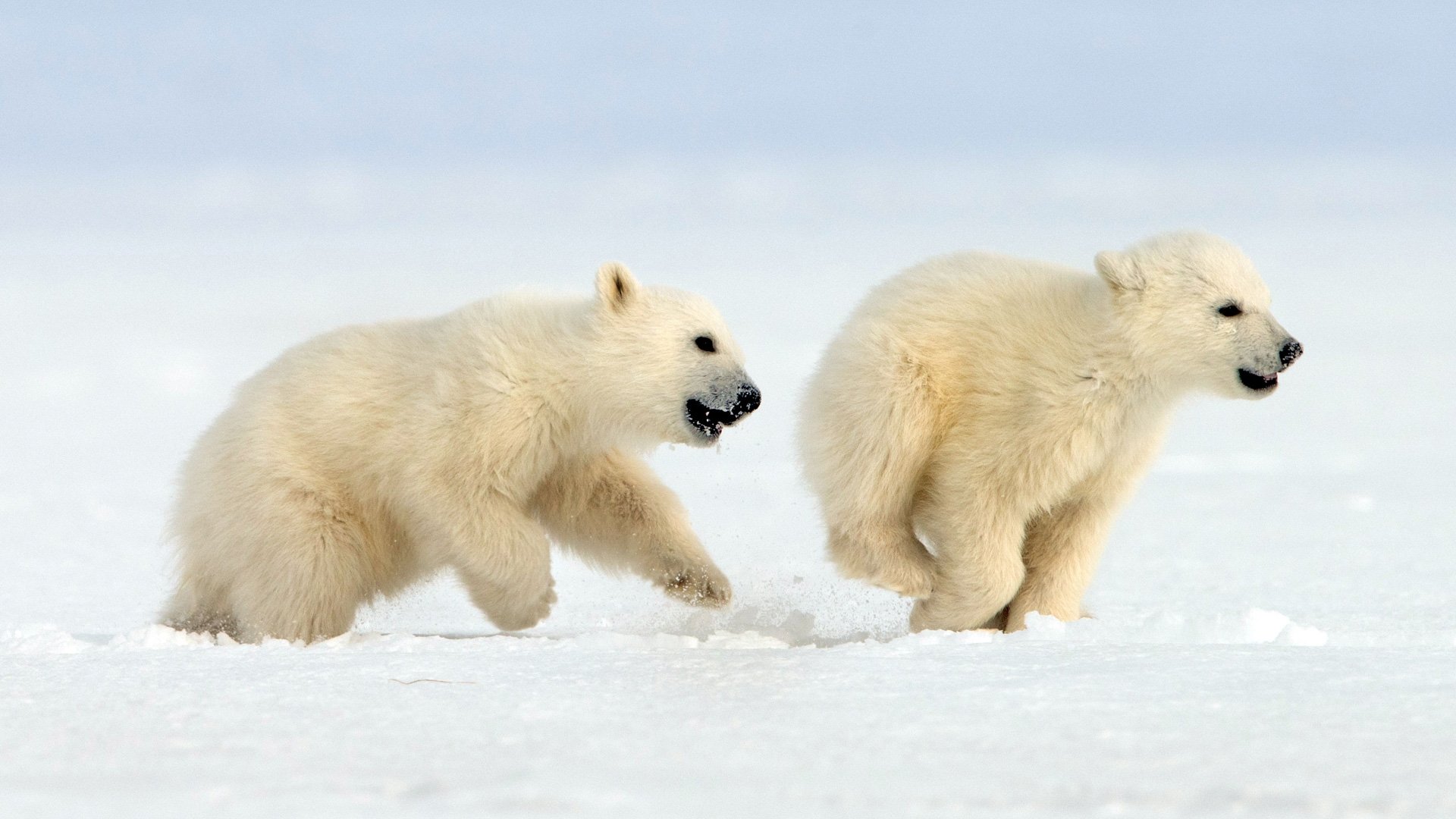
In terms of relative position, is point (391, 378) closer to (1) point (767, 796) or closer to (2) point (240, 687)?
(2) point (240, 687)

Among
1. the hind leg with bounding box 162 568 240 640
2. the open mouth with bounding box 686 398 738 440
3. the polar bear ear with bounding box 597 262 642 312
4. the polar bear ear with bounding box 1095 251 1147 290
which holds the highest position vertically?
the polar bear ear with bounding box 1095 251 1147 290

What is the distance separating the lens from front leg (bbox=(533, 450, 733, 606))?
5820mm

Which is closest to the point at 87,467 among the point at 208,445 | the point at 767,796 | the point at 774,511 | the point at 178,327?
the point at 774,511

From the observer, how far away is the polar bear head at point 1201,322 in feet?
17.0

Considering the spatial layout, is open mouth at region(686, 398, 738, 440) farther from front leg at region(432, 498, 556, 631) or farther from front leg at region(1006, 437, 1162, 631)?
front leg at region(1006, 437, 1162, 631)

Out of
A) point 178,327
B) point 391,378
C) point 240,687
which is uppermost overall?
point 391,378

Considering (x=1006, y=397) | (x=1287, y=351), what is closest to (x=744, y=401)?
(x=1006, y=397)

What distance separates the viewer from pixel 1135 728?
3213 millimetres

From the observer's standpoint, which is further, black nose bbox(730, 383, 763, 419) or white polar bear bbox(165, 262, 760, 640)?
black nose bbox(730, 383, 763, 419)

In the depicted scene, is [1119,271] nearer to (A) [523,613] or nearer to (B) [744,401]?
(B) [744,401]

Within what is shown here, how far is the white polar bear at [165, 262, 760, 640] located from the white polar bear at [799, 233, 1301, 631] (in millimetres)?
496

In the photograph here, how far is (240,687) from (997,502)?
2569mm

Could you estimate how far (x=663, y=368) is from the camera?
5590 mm

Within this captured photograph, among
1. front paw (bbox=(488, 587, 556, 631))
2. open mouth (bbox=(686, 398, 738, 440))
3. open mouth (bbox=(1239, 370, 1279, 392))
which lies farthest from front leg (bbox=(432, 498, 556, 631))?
open mouth (bbox=(1239, 370, 1279, 392))
